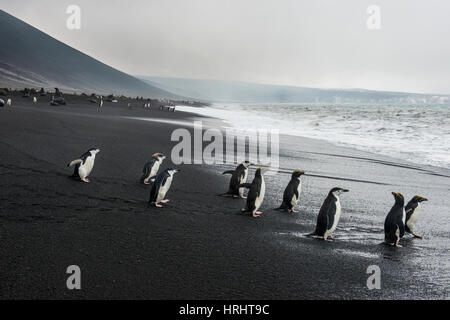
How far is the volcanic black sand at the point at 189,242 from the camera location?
11.3ft

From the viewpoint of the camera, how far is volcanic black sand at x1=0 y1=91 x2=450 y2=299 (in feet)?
11.3

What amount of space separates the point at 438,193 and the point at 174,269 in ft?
23.1

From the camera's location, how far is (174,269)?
3.75 m

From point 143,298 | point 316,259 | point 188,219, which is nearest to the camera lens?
point 143,298

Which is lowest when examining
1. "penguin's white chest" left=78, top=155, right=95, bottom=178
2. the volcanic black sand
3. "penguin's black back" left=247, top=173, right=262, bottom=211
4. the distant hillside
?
the volcanic black sand

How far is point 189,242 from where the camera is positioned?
14.9 feet

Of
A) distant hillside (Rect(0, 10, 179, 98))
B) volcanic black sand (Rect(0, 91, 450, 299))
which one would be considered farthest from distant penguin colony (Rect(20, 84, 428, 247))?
distant hillside (Rect(0, 10, 179, 98))

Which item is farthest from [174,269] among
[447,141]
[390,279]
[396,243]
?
[447,141]

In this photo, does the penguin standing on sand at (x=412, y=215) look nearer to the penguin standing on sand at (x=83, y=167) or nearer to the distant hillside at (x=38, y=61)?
the penguin standing on sand at (x=83, y=167)

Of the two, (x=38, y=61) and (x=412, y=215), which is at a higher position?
(x=38, y=61)

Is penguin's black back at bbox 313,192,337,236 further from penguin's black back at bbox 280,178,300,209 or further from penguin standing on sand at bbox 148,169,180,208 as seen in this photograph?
penguin standing on sand at bbox 148,169,180,208

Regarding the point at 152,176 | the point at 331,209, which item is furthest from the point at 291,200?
the point at 152,176

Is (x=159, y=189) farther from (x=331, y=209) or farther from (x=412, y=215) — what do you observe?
(x=412, y=215)
